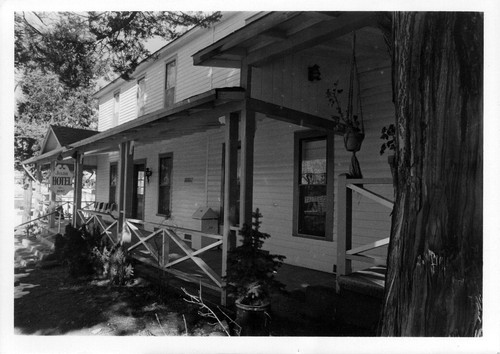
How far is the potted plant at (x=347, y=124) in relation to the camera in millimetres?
5500

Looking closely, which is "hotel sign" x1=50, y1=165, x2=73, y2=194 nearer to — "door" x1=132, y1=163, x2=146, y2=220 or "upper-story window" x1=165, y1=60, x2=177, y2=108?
"door" x1=132, y1=163, x2=146, y2=220

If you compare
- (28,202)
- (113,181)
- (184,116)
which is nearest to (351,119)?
(184,116)

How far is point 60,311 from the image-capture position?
5.20 meters

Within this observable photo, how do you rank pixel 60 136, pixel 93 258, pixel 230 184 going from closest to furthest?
1. pixel 230 184
2. pixel 93 258
3. pixel 60 136

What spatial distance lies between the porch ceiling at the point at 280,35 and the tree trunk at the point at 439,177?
131cm

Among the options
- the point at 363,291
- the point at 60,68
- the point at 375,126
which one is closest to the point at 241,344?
the point at 363,291

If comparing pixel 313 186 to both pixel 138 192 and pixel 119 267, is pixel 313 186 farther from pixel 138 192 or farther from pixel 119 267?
pixel 138 192

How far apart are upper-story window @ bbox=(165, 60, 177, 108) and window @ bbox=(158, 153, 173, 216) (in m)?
1.82

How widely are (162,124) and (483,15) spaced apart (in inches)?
209

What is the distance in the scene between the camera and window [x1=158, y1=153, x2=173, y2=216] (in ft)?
38.6

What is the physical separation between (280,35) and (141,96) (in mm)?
10330

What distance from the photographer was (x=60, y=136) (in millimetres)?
12102

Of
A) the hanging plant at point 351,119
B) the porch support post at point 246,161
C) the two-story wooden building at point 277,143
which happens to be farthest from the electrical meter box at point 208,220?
the porch support post at point 246,161

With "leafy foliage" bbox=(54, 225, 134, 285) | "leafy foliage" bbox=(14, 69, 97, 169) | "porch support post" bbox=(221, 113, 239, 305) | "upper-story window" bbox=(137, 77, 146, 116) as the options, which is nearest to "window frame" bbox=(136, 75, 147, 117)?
"upper-story window" bbox=(137, 77, 146, 116)
